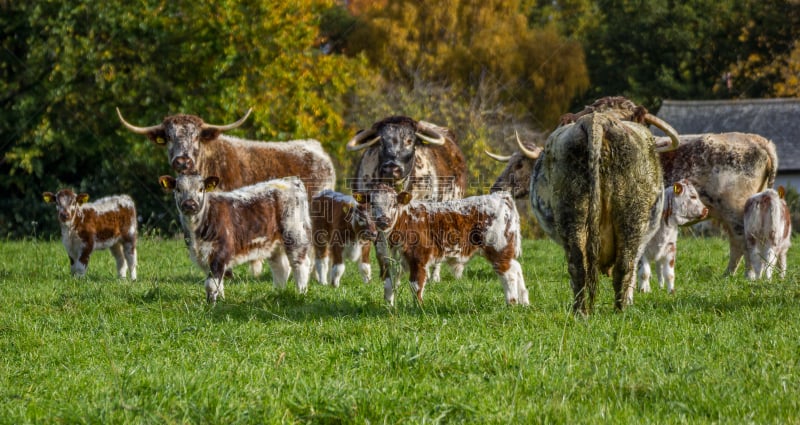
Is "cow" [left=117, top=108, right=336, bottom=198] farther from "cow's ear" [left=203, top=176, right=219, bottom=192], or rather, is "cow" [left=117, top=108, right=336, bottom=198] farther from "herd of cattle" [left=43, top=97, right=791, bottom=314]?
"cow's ear" [left=203, top=176, right=219, bottom=192]

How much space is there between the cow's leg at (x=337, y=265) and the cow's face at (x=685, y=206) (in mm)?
3906

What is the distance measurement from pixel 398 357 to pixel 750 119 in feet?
121

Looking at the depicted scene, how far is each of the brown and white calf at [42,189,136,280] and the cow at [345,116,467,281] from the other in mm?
3196

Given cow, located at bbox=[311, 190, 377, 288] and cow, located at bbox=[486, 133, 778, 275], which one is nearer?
cow, located at bbox=[311, 190, 377, 288]

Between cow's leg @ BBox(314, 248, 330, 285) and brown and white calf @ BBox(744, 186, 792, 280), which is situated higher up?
brown and white calf @ BBox(744, 186, 792, 280)

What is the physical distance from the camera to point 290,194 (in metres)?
10.8

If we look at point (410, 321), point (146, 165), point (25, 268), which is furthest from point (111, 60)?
point (410, 321)

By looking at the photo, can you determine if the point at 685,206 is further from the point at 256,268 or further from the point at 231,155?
the point at 231,155

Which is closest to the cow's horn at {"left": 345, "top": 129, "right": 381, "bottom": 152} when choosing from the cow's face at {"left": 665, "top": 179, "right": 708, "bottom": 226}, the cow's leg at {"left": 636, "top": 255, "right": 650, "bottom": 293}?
the cow's face at {"left": 665, "top": 179, "right": 708, "bottom": 226}

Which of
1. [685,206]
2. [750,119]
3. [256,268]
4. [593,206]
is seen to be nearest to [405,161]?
[256,268]

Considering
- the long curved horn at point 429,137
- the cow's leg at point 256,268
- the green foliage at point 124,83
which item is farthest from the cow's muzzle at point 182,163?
the green foliage at point 124,83

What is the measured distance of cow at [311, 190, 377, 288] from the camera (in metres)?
11.1

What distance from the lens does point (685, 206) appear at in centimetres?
1065

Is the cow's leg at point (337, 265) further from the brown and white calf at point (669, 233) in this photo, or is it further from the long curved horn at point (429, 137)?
the brown and white calf at point (669, 233)
